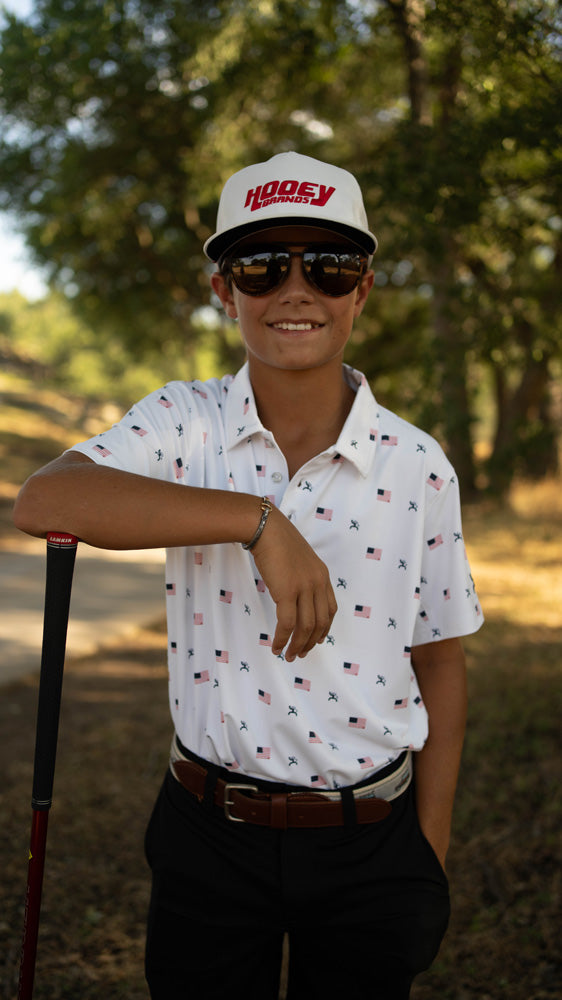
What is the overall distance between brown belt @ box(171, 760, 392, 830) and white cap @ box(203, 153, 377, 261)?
1284 millimetres

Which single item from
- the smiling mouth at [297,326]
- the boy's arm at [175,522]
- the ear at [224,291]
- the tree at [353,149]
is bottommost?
the boy's arm at [175,522]

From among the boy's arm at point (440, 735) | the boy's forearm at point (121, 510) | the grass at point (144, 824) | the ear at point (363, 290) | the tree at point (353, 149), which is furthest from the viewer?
the tree at point (353, 149)

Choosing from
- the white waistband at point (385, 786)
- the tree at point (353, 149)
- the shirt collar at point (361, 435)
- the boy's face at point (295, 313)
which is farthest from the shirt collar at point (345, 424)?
the tree at point (353, 149)

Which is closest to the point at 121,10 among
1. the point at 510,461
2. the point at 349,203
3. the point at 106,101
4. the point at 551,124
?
the point at 106,101

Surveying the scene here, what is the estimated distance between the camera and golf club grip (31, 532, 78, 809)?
1.79 metres

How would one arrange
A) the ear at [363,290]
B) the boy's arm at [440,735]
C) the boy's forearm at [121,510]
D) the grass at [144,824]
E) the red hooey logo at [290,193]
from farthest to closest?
the grass at [144,824]
the ear at [363,290]
the boy's arm at [440,735]
the red hooey logo at [290,193]
the boy's forearm at [121,510]

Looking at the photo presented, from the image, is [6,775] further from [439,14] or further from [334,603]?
[439,14]

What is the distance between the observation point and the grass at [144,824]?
3301 mm

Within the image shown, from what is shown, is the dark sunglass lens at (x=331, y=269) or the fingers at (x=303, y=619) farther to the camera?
the dark sunglass lens at (x=331, y=269)

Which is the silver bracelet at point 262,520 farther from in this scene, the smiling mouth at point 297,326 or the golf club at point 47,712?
the smiling mouth at point 297,326

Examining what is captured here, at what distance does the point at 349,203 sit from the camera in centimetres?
201

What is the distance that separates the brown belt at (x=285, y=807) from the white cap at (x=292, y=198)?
1.28 m

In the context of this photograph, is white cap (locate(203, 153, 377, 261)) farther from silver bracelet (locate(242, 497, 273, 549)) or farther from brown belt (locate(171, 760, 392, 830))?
brown belt (locate(171, 760, 392, 830))

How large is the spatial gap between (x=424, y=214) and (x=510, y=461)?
198 centimetres
